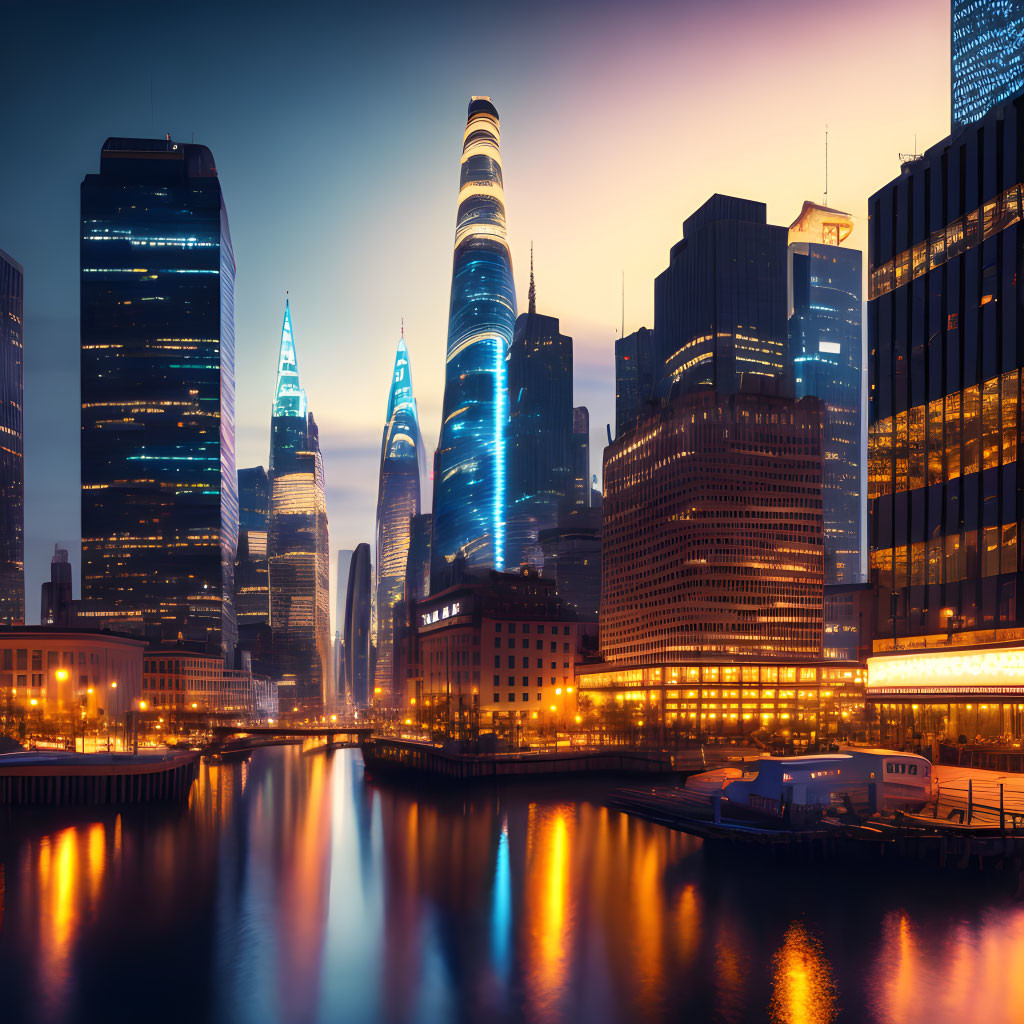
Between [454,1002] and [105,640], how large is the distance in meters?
168

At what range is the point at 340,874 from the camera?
77.9 metres

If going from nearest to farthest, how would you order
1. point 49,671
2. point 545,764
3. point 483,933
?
point 483,933, point 545,764, point 49,671

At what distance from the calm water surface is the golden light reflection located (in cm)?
14

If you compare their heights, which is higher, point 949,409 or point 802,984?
point 949,409

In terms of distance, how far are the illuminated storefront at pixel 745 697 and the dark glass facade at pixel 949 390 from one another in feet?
245

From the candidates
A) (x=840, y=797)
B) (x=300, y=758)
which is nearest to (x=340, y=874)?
(x=840, y=797)

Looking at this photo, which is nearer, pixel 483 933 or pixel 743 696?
pixel 483 933

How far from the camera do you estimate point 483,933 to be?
5906 centimetres

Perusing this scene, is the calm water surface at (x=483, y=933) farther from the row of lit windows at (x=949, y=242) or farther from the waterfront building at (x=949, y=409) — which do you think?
the row of lit windows at (x=949, y=242)

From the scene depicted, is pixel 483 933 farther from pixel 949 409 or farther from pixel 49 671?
pixel 49 671

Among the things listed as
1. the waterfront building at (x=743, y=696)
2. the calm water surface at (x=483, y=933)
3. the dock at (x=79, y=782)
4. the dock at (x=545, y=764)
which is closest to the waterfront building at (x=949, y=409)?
the dock at (x=545, y=764)

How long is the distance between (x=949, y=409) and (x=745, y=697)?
93623 mm

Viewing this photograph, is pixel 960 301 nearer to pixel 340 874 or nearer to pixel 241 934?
pixel 340 874

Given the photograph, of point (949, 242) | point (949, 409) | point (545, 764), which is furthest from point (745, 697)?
point (949, 242)
